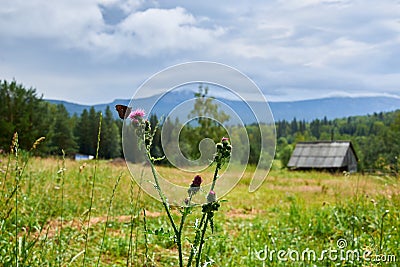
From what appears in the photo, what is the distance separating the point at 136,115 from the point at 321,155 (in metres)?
31.7

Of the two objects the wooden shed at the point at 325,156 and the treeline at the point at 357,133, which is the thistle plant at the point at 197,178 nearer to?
the wooden shed at the point at 325,156

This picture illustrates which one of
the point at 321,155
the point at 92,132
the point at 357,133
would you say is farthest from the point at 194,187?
the point at 357,133

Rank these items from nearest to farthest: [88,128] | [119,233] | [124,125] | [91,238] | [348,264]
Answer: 1. [124,125]
2. [348,264]
3. [91,238]
4. [119,233]
5. [88,128]

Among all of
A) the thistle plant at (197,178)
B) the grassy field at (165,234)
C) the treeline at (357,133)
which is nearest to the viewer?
the thistle plant at (197,178)

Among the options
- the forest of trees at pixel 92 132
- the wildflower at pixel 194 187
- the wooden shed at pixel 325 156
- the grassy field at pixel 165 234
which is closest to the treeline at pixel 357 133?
the forest of trees at pixel 92 132

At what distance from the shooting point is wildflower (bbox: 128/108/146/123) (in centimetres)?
163

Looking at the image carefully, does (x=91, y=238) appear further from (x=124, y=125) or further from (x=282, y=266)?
(x=124, y=125)

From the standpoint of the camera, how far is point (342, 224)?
4734 mm

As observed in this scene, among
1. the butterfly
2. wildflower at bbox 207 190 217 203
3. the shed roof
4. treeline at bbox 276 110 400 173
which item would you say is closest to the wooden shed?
the shed roof

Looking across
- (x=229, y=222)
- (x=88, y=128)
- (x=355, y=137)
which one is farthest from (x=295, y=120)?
(x=229, y=222)

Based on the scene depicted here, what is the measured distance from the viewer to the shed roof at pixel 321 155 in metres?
31.2

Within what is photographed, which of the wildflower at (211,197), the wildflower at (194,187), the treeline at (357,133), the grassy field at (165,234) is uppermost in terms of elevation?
the treeline at (357,133)

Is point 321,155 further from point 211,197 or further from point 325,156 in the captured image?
point 211,197

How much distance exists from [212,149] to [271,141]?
0.29m
